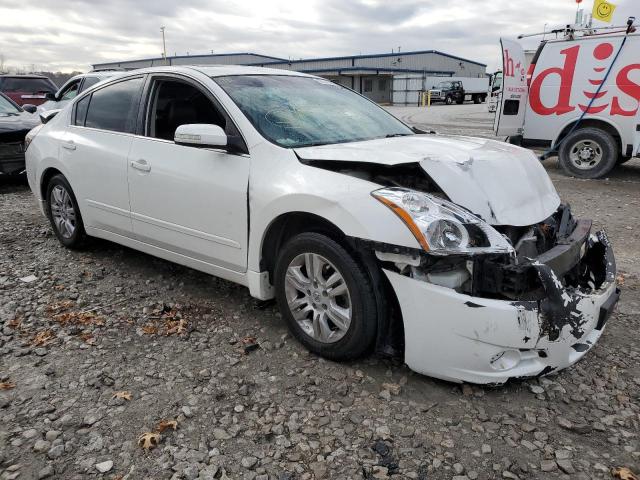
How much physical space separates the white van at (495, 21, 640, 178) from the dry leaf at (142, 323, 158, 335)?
7415 millimetres

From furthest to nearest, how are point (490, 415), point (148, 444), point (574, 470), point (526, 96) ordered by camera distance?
→ point (526, 96)
point (490, 415)
point (148, 444)
point (574, 470)

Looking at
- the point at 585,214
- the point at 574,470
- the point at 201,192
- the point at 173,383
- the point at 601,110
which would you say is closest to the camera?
the point at 574,470

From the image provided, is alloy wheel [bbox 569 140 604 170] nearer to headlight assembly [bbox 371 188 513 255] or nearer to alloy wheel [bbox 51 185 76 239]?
headlight assembly [bbox 371 188 513 255]

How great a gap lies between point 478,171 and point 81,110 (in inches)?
140

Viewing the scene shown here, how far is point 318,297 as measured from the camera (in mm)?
2887

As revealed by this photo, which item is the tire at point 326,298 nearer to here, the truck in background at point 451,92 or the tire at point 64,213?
the tire at point 64,213

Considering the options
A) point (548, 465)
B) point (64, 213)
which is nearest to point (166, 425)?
point (548, 465)

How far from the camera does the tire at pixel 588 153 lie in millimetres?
8359

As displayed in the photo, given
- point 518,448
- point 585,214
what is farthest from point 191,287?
point 585,214

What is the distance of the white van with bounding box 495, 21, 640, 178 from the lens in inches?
313

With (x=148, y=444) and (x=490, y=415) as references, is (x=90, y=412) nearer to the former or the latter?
(x=148, y=444)

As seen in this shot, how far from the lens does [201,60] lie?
215 feet

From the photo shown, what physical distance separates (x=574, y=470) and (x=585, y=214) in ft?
16.2

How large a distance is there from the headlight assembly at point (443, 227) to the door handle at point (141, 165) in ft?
6.23
